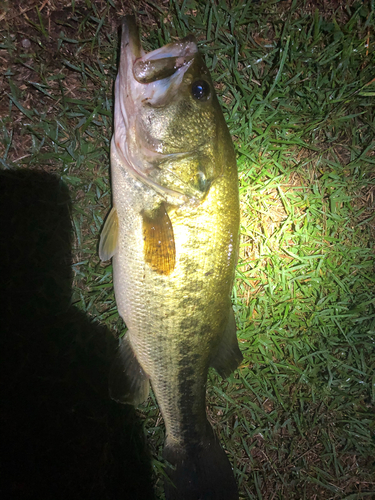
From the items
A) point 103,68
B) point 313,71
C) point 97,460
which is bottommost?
point 97,460

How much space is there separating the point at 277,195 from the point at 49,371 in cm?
229

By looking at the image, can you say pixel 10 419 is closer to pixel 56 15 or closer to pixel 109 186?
pixel 109 186

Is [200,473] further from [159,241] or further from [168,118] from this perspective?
[168,118]

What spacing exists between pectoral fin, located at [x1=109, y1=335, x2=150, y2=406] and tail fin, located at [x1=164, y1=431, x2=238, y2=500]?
0.46 m

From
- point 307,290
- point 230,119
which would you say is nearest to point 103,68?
point 230,119

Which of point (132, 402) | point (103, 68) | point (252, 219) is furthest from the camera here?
point (252, 219)

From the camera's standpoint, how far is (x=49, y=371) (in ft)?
6.84

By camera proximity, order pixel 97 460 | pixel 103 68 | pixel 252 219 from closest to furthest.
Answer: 1. pixel 103 68
2. pixel 97 460
3. pixel 252 219

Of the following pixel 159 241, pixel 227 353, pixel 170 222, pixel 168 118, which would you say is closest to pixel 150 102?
pixel 168 118

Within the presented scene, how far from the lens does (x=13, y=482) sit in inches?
80.2

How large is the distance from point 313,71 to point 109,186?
6.25ft

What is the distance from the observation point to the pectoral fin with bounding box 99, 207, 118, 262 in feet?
5.84

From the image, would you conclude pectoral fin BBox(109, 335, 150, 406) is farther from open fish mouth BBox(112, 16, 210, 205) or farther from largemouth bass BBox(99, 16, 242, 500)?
open fish mouth BBox(112, 16, 210, 205)

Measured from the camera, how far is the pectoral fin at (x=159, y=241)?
5.09ft
